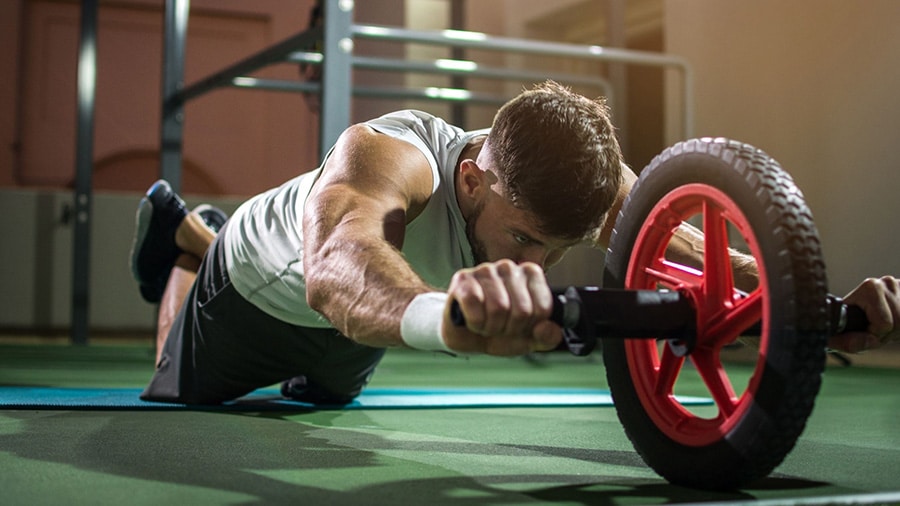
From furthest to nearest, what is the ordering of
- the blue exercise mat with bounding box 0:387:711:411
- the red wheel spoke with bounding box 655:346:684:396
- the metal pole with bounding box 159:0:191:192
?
1. the metal pole with bounding box 159:0:191:192
2. the blue exercise mat with bounding box 0:387:711:411
3. the red wheel spoke with bounding box 655:346:684:396

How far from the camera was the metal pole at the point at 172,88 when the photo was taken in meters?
3.80

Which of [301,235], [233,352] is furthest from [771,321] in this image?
[233,352]

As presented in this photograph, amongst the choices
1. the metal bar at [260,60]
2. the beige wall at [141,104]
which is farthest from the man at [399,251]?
the beige wall at [141,104]

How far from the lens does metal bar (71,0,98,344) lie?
4480mm

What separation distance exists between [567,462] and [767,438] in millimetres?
420

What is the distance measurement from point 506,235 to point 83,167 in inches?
145

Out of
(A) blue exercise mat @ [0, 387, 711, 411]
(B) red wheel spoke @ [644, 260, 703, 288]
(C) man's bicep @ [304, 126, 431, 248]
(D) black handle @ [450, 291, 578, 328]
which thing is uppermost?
(C) man's bicep @ [304, 126, 431, 248]

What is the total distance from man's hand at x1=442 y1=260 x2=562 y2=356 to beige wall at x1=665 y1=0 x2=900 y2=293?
318 cm

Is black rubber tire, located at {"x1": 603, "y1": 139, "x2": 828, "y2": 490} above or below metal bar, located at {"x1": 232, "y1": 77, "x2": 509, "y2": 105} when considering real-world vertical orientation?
below

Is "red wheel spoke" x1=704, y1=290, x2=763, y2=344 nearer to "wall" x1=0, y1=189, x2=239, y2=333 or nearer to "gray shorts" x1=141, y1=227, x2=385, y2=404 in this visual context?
"gray shorts" x1=141, y1=227, x2=385, y2=404

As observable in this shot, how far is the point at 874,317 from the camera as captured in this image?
115 cm

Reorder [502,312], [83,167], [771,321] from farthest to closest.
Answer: [83,167] < [771,321] < [502,312]

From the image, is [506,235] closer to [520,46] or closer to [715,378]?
[715,378]

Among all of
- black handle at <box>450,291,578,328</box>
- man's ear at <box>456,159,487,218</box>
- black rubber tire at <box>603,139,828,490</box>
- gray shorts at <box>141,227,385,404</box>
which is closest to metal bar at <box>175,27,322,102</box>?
gray shorts at <box>141,227,385,404</box>
